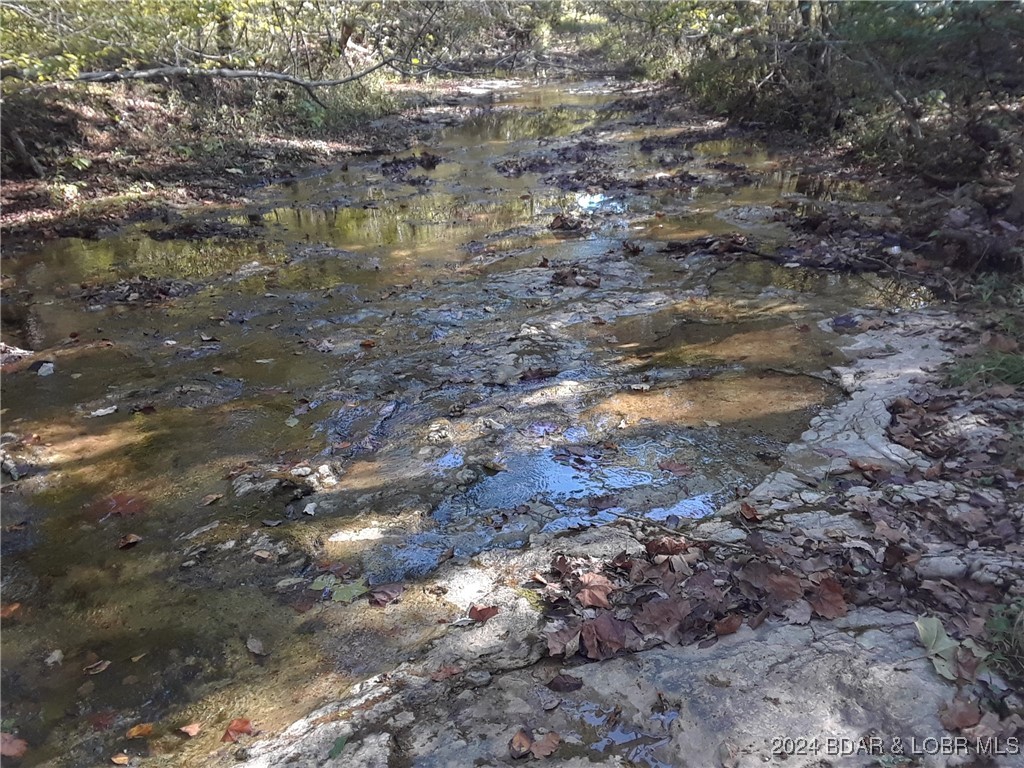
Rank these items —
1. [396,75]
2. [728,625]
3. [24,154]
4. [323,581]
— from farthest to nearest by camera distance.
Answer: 1. [396,75]
2. [24,154]
3. [323,581]
4. [728,625]

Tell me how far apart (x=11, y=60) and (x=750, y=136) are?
14.6 meters

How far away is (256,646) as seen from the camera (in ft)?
9.99

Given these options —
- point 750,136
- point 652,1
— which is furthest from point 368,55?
point 750,136

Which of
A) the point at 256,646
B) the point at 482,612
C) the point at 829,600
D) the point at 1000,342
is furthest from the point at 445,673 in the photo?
the point at 1000,342

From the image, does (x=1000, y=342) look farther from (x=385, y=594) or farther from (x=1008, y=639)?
(x=385, y=594)

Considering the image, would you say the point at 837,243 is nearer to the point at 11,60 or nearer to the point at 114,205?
the point at 11,60

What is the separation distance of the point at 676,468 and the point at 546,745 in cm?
215

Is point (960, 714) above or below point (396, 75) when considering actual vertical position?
below

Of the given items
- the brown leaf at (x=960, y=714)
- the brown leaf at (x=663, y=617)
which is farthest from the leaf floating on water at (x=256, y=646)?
the brown leaf at (x=960, y=714)

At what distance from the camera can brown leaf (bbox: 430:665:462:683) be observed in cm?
272

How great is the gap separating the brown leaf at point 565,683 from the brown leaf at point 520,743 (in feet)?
0.78

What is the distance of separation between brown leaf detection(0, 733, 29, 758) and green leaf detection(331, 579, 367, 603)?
132 centimetres

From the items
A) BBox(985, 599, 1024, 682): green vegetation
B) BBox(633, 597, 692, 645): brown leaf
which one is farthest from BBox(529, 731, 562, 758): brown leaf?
BBox(985, 599, 1024, 682): green vegetation

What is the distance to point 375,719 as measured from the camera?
254 centimetres
